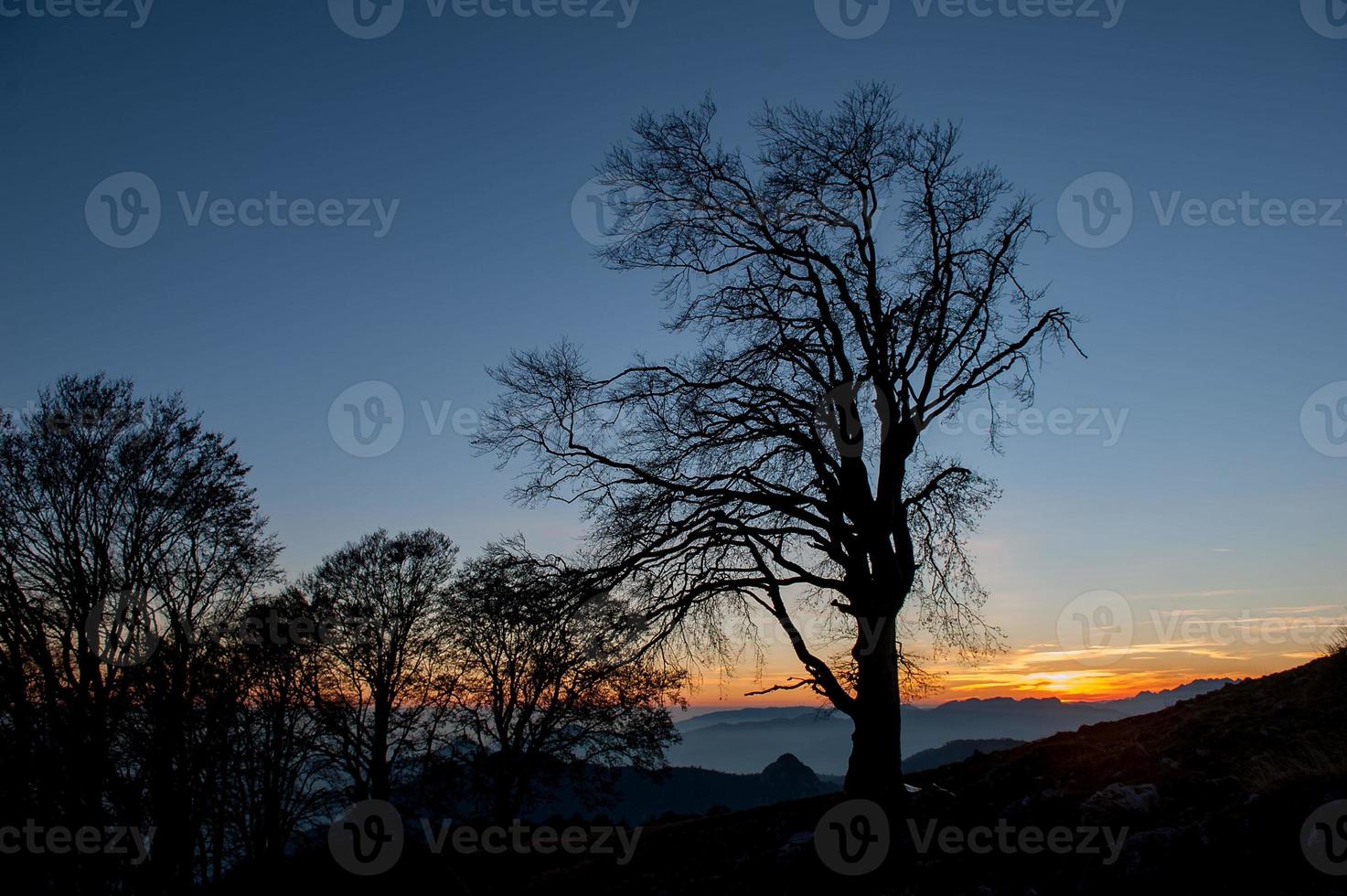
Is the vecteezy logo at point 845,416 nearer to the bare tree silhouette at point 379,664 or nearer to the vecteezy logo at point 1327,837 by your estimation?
the vecteezy logo at point 1327,837

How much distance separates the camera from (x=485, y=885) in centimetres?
1600

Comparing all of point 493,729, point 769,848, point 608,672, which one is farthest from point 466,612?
point 493,729

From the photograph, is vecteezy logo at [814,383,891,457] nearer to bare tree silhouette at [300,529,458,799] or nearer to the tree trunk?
the tree trunk

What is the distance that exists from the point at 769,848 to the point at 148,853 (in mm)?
13135

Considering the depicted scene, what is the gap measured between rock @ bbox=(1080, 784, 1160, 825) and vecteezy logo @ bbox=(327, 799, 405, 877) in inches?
577

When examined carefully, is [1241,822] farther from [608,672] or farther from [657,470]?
[657,470]

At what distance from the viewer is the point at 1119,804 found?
7.97 m
